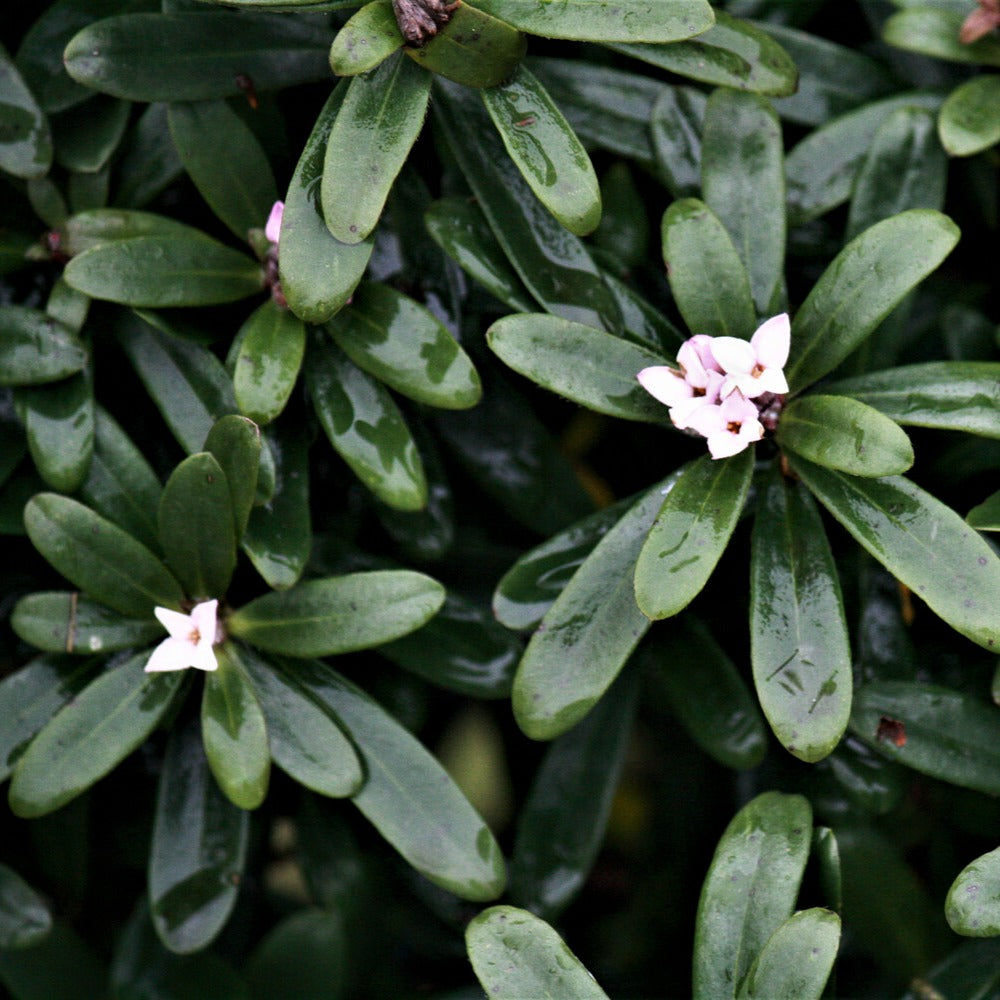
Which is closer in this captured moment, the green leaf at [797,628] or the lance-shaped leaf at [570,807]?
the green leaf at [797,628]

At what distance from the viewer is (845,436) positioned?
1112 mm

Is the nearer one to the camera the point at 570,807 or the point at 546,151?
the point at 546,151

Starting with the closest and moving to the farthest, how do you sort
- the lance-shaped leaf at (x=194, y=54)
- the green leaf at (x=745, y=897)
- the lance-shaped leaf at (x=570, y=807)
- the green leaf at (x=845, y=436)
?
the green leaf at (x=845, y=436) → the green leaf at (x=745, y=897) → the lance-shaped leaf at (x=194, y=54) → the lance-shaped leaf at (x=570, y=807)

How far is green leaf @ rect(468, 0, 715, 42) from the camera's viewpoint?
112 centimetres

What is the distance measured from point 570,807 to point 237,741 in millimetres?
578

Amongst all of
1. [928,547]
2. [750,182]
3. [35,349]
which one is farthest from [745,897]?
[35,349]

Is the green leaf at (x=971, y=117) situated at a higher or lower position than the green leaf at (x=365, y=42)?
lower

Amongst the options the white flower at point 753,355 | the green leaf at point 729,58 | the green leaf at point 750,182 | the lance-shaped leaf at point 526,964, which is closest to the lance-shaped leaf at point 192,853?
the lance-shaped leaf at point 526,964

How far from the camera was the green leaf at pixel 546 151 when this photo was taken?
3.77 feet

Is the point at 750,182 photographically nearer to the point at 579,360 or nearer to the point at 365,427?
the point at 579,360

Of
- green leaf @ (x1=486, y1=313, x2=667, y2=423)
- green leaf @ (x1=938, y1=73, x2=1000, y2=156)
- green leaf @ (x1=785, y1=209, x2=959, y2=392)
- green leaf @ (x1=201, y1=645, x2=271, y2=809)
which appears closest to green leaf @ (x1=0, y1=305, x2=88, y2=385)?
green leaf @ (x1=201, y1=645, x2=271, y2=809)

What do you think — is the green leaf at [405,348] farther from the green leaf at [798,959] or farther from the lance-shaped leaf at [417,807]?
the green leaf at [798,959]

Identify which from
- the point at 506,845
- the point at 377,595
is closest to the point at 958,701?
the point at 377,595

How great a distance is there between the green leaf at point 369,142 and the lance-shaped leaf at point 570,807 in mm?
831
